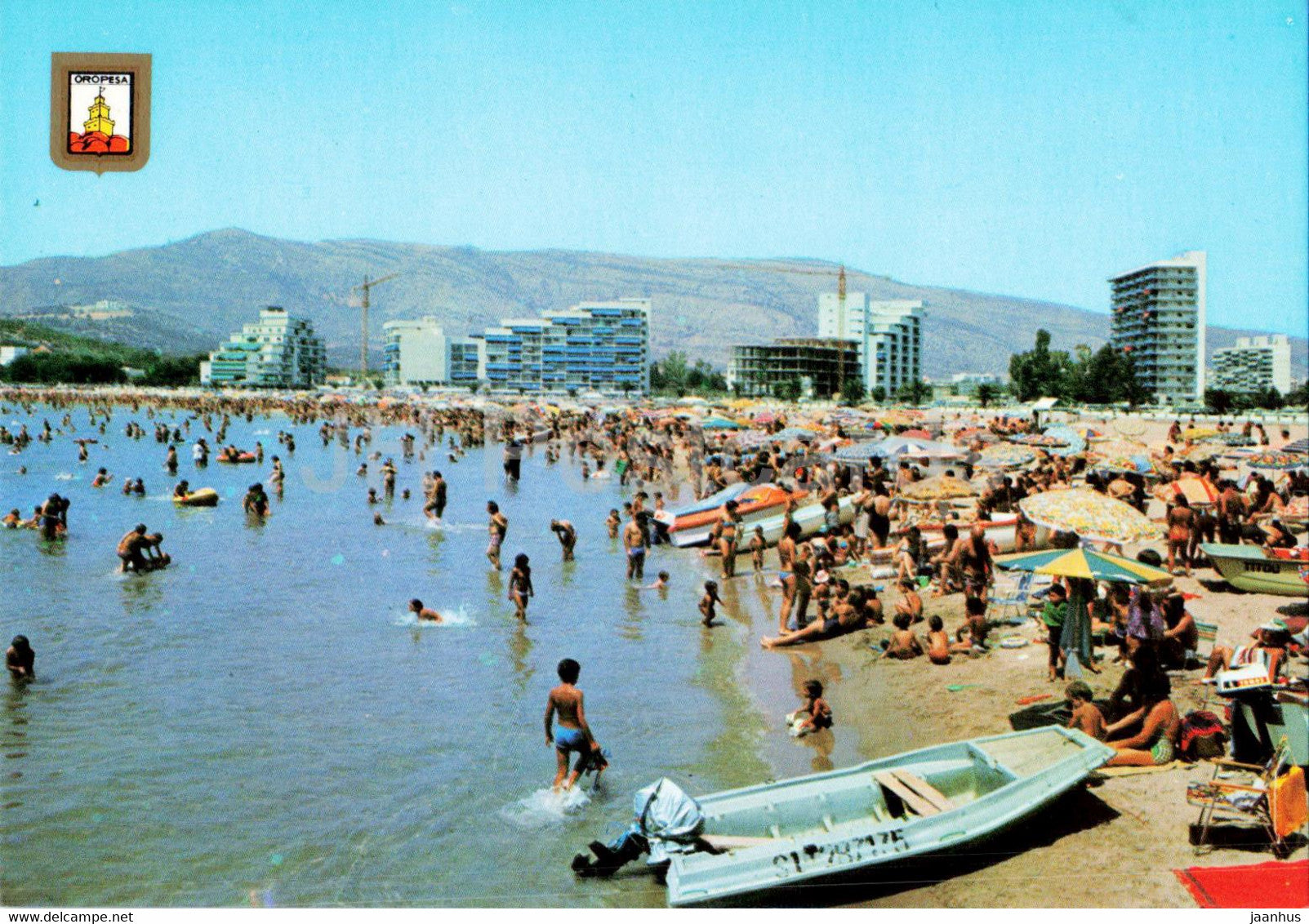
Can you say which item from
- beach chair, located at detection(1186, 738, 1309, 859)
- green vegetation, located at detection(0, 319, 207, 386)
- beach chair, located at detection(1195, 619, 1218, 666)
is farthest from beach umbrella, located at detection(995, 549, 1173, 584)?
green vegetation, located at detection(0, 319, 207, 386)

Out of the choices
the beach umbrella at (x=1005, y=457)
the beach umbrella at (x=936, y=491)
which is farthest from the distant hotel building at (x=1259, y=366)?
the beach umbrella at (x=936, y=491)

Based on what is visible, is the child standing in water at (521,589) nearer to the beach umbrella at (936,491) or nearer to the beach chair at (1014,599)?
the beach chair at (1014,599)

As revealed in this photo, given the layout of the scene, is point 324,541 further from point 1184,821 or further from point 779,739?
point 1184,821

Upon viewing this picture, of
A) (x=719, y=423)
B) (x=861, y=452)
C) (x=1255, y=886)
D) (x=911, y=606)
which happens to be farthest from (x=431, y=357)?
(x=1255, y=886)

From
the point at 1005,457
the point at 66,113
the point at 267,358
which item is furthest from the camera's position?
the point at 267,358

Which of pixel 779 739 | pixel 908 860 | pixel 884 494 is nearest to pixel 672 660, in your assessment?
pixel 779 739

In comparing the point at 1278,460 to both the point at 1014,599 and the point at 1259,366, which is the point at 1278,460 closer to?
the point at 1014,599
